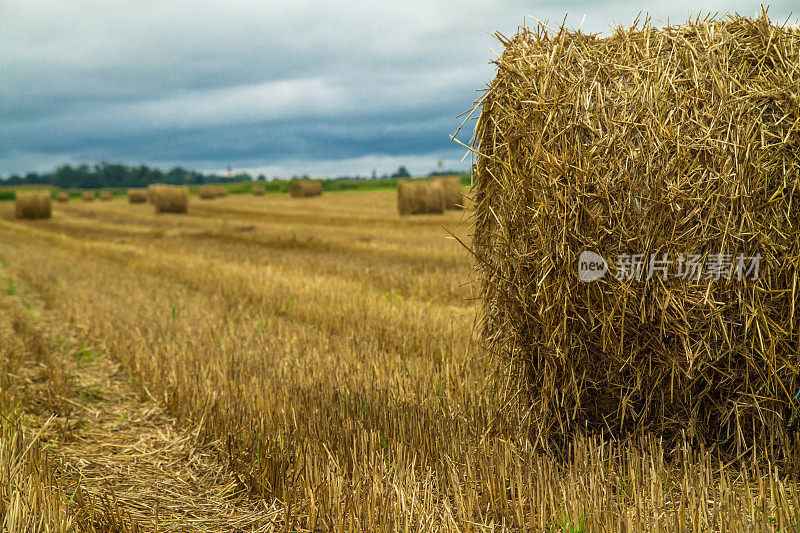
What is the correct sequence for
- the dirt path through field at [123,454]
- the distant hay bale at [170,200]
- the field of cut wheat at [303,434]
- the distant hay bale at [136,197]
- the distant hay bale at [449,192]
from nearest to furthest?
the field of cut wheat at [303,434] → the dirt path through field at [123,454] → the distant hay bale at [449,192] → the distant hay bale at [170,200] → the distant hay bale at [136,197]

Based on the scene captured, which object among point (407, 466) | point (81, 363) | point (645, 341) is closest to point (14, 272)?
point (81, 363)

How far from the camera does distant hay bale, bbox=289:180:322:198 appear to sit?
114ft

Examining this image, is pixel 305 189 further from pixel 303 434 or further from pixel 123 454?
pixel 303 434

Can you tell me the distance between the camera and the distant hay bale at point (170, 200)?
88.4ft

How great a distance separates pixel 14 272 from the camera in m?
12.4

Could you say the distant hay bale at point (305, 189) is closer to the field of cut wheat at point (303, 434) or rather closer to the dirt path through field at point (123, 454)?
the field of cut wheat at point (303, 434)

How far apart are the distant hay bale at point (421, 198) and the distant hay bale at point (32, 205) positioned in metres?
17.0

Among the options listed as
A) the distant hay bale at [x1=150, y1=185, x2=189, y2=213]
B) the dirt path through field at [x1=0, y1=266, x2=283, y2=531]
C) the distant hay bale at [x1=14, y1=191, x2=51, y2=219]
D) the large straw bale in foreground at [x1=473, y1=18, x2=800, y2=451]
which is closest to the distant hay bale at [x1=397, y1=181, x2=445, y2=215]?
the distant hay bale at [x1=150, y1=185, x2=189, y2=213]

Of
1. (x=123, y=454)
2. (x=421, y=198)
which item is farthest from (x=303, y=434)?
(x=421, y=198)

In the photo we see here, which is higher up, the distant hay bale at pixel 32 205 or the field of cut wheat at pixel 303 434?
the distant hay bale at pixel 32 205

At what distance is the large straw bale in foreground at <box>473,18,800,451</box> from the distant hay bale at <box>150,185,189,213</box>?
85.2ft

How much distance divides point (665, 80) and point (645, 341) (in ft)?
4.56

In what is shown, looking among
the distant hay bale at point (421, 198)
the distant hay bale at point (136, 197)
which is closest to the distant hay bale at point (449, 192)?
the distant hay bale at point (421, 198)

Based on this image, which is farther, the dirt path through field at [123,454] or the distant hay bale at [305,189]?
the distant hay bale at [305,189]
